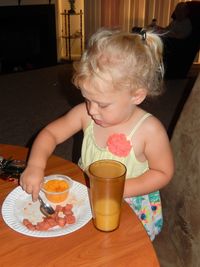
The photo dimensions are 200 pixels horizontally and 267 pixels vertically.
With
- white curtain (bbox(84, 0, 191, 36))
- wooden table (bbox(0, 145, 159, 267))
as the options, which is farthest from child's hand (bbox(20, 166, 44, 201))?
white curtain (bbox(84, 0, 191, 36))

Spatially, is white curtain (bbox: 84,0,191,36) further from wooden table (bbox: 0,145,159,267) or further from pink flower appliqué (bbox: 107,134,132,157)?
wooden table (bbox: 0,145,159,267)

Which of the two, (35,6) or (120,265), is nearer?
(120,265)

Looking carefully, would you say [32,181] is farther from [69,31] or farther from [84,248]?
[69,31]

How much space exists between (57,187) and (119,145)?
1.00 feet

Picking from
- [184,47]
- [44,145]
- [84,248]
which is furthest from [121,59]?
[184,47]

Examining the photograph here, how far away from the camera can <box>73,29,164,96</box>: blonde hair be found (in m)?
0.90

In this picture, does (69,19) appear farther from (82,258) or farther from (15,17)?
(82,258)

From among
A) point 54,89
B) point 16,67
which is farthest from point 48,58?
point 54,89

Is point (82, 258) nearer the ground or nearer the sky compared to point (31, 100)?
nearer the sky

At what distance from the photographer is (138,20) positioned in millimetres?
5492

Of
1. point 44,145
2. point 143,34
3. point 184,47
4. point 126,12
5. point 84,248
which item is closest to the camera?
point 84,248

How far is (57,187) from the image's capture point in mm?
871

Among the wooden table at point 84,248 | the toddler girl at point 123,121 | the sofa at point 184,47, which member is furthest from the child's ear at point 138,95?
the sofa at point 184,47

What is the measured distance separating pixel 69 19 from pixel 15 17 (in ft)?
2.90
